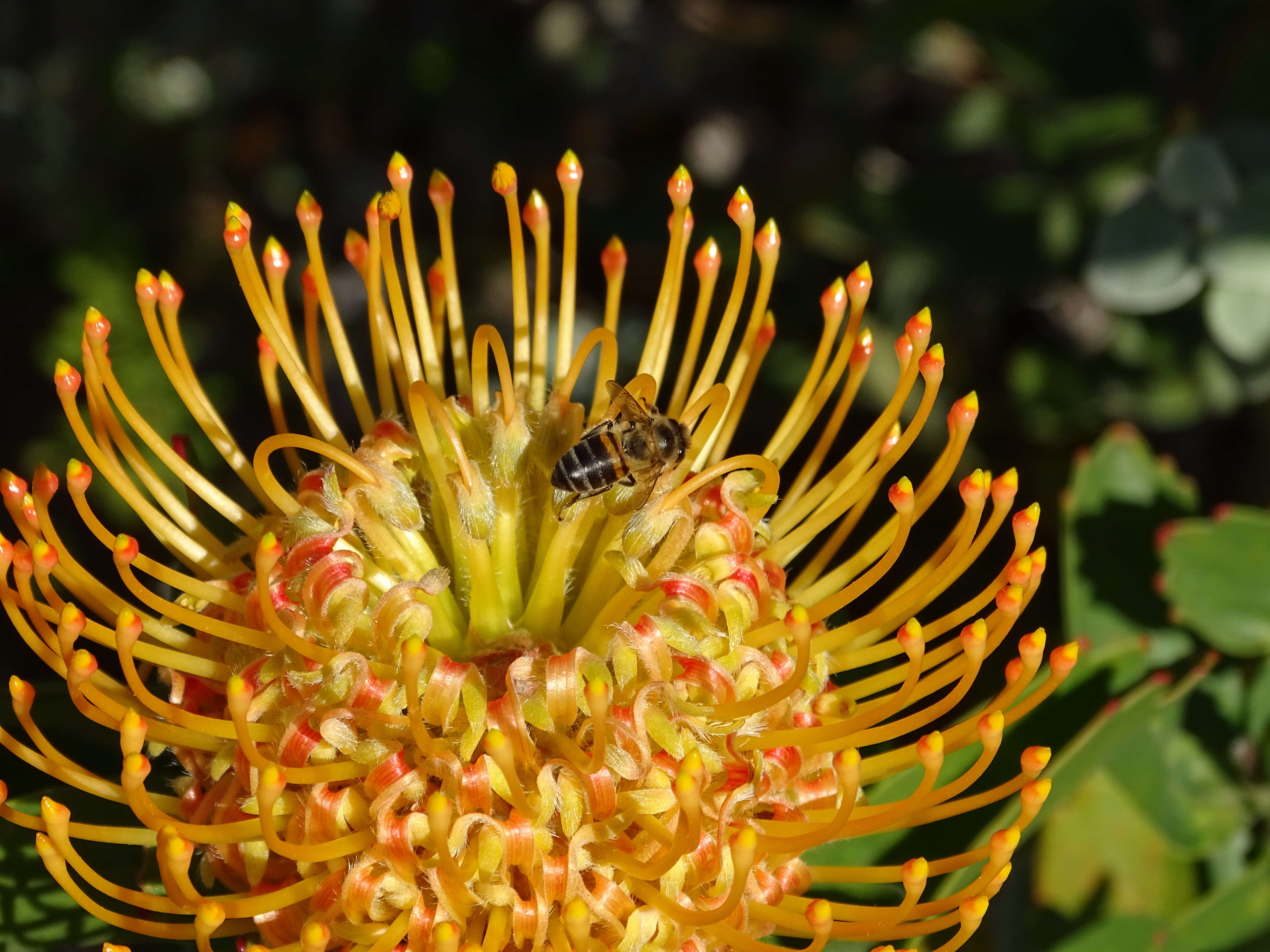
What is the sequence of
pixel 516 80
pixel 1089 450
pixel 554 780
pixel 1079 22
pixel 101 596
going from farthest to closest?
pixel 516 80, pixel 1079 22, pixel 1089 450, pixel 101 596, pixel 554 780

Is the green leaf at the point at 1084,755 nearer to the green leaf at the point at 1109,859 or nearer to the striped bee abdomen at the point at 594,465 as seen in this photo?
the green leaf at the point at 1109,859

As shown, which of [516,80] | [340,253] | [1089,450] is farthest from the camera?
[340,253]

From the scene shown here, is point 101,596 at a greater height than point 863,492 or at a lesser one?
greater

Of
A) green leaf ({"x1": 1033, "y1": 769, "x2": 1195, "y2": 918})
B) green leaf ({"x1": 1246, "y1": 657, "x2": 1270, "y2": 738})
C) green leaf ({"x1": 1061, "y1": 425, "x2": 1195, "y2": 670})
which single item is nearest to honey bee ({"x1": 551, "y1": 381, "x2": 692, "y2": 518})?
green leaf ({"x1": 1061, "y1": 425, "x2": 1195, "y2": 670})

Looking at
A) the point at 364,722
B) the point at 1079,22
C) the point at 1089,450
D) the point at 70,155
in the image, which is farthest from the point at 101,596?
the point at 1079,22

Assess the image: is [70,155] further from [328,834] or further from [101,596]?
[328,834]

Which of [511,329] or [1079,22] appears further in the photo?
[511,329]

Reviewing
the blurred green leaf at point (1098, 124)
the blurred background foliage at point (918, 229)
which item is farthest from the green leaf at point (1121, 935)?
the blurred green leaf at point (1098, 124)
